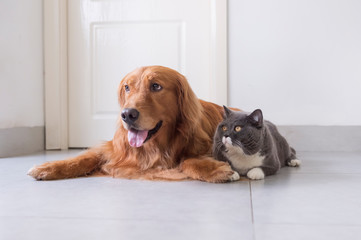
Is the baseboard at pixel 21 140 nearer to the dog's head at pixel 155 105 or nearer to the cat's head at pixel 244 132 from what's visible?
the dog's head at pixel 155 105

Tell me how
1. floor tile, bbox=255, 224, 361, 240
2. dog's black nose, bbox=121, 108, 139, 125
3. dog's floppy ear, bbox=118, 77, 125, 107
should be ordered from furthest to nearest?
dog's floppy ear, bbox=118, 77, 125, 107 < dog's black nose, bbox=121, 108, 139, 125 < floor tile, bbox=255, 224, 361, 240

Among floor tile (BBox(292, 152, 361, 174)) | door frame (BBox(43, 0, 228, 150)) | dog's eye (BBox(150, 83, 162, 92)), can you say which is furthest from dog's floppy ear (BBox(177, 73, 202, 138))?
door frame (BBox(43, 0, 228, 150))

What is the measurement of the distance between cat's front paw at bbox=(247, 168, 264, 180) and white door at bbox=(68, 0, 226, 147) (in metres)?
1.32

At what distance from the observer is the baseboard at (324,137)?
2.77 m

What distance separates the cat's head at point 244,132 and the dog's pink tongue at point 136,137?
1.09 ft

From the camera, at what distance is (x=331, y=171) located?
72.0 inches

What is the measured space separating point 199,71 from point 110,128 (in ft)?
2.77

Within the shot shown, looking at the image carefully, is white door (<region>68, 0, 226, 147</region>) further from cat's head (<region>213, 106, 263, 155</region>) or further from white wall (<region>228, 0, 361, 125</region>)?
cat's head (<region>213, 106, 263, 155</region>)

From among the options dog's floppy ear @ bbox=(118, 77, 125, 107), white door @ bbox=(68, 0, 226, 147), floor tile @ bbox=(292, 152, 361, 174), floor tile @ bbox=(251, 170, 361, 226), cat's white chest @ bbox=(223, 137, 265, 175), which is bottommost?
floor tile @ bbox=(292, 152, 361, 174)

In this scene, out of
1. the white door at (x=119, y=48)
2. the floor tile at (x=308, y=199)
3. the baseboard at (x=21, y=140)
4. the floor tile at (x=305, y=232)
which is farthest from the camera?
the white door at (x=119, y=48)

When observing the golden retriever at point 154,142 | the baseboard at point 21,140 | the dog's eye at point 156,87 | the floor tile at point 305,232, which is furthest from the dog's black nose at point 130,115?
the baseboard at point 21,140

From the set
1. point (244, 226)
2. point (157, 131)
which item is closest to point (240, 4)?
point (157, 131)

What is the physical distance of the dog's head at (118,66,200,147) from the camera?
1.55 metres

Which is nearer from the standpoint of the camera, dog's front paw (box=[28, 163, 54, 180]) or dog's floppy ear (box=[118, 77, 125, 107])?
dog's front paw (box=[28, 163, 54, 180])
